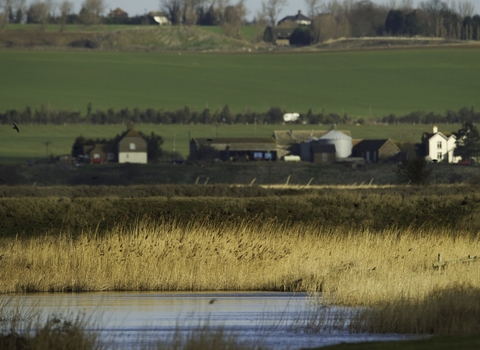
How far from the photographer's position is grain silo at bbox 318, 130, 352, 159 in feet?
484

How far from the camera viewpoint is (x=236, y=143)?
491ft

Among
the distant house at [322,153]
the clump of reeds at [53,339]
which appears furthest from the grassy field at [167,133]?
the clump of reeds at [53,339]

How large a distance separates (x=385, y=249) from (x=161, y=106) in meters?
153

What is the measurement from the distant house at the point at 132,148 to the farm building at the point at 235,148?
658 centimetres

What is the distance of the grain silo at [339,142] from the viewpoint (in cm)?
14750

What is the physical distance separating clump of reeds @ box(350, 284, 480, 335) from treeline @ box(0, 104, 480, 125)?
153 m

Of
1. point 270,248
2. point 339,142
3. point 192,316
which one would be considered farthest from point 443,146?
point 192,316

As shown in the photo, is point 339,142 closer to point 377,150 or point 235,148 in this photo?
point 377,150

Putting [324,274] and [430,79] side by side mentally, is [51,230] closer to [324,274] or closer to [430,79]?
[324,274]

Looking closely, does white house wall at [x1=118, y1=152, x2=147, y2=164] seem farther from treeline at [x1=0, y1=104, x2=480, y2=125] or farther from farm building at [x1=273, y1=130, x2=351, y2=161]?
treeline at [x1=0, y1=104, x2=480, y2=125]

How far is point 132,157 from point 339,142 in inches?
1111

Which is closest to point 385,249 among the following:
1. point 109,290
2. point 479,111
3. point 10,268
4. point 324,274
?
point 324,274

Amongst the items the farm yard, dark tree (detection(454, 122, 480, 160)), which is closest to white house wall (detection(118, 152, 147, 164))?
dark tree (detection(454, 122, 480, 160))

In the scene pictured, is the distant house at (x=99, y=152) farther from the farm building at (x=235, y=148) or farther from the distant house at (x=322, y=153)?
the distant house at (x=322, y=153)
